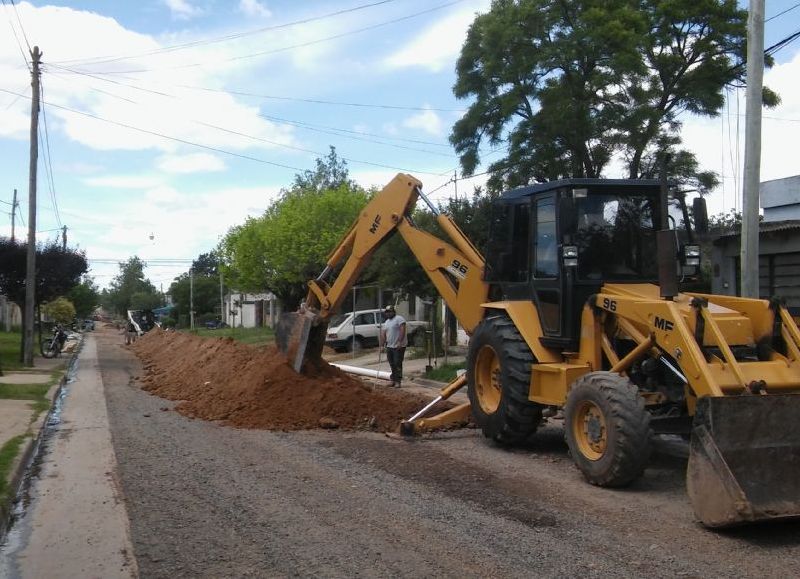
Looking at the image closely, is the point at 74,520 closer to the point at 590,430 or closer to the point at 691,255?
the point at 590,430

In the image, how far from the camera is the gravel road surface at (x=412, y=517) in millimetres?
5473

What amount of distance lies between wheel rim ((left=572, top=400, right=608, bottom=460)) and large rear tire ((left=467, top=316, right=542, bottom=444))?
3.78 ft

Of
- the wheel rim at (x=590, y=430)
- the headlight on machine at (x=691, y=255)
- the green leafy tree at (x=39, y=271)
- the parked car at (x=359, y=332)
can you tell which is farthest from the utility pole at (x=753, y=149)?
the green leafy tree at (x=39, y=271)

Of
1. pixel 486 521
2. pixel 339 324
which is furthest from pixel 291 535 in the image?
pixel 339 324

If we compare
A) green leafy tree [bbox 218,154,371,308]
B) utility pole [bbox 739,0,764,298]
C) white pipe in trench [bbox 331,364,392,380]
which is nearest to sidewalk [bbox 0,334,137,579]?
utility pole [bbox 739,0,764,298]

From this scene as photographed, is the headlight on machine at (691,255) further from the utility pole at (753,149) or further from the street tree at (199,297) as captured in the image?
the street tree at (199,297)

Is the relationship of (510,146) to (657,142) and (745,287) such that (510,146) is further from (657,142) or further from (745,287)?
(745,287)

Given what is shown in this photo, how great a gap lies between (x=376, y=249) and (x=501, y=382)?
366 cm

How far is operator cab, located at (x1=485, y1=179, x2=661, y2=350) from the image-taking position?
866cm

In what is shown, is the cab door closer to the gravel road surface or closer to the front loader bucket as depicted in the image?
the gravel road surface

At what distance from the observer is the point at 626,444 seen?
7.22 metres

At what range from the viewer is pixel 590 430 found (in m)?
7.78

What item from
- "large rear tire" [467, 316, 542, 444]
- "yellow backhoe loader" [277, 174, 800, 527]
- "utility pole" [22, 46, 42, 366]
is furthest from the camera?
"utility pole" [22, 46, 42, 366]

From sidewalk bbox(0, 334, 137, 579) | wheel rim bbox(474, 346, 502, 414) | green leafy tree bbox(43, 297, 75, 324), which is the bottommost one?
sidewalk bbox(0, 334, 137, 579)
